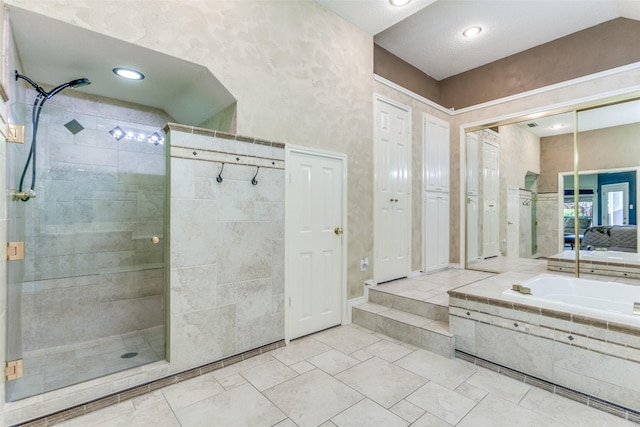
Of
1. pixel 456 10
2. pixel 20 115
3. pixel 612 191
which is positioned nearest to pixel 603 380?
pixel 612 191

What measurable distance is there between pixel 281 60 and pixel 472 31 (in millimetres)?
2460

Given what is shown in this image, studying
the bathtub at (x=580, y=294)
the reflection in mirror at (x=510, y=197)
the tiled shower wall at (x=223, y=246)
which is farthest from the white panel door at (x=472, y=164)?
the tiled shower wall at (x=223, y=246)

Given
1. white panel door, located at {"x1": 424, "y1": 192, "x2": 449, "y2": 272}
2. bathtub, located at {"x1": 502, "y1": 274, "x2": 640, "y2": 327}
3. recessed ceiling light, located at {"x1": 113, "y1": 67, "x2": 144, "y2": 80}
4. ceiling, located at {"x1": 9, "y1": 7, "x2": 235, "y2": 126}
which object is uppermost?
recessed ceiling light, located at {"x1": 113, "y1": 67, "x2": 144, "y2": 80}

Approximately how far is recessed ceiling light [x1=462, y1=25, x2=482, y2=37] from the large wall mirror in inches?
50.7

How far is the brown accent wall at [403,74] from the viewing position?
3912 mm

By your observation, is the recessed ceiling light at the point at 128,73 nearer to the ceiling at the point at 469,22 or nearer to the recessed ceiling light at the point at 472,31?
the ceiling at the point at 469,22

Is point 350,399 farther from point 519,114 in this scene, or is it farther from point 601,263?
point 519,114

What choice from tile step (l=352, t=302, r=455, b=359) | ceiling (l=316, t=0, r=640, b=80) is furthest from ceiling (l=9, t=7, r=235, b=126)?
tile step (l=352, t=302, r=455, b=359)

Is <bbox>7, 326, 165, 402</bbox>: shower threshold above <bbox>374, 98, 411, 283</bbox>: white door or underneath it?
underneath

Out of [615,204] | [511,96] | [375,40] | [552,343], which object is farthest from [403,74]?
[552,343]

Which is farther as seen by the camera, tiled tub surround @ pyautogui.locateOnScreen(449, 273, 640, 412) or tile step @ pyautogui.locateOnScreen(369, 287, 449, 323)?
tile step @ pyautogui.locateOnScreen(369, 287, 449, 323)

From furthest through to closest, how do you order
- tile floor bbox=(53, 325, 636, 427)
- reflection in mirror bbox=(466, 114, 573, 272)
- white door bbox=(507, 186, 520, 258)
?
white door bbox=(507, 186, 520, 258), reflection in mirror bbox=(466, 114, 573, 272), tile floor bbox=(53, 325, 636, 427)

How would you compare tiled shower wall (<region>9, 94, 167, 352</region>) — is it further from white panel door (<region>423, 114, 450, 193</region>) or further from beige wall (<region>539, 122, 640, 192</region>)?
beige wall (<region>539, 122, 640, 192</region>)

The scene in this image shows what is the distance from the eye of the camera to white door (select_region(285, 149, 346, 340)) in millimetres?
2852
